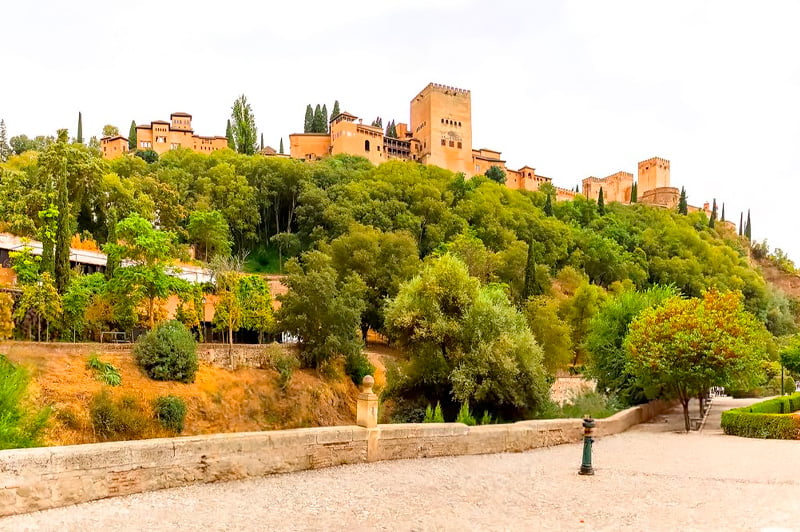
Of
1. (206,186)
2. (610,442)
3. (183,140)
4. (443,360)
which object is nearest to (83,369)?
(443,360)

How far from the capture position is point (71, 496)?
250 inches

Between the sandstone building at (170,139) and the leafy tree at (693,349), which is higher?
the sandstone building at (170,139)

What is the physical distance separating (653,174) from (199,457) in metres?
120

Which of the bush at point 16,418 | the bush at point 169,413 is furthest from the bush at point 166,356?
the bush at point 16,418

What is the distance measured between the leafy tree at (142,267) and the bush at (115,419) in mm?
7042

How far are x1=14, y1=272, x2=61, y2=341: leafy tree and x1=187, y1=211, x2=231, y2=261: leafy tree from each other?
2135cm

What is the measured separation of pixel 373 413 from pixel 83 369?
1728cm

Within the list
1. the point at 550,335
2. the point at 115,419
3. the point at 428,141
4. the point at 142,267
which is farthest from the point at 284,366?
the point at 428,141

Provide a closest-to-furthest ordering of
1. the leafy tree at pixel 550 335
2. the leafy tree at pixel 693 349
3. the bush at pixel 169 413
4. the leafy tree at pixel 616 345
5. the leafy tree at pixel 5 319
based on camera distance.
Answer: the leafy tree at pixel 693 349
the bush at pixel 169 413
the leafy tree at pixel 5 319
the leafy tree at pixel 616 345
the leafy tree at pixel 550 335

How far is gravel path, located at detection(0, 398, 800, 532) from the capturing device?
20.5 ft

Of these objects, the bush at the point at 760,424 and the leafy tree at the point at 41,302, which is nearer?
the bush at the point at 760,424

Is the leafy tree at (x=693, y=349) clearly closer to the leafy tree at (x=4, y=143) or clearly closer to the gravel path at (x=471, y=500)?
the gravel path at (x=471, y=500)

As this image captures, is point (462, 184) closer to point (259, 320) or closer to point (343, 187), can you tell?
point (343, 187)

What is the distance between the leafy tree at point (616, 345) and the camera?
22.3 metres
